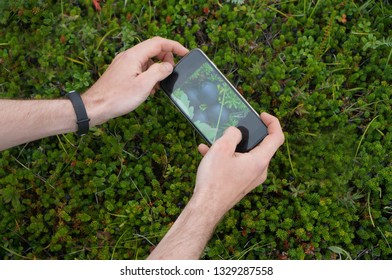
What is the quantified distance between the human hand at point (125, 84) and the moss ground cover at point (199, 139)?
68 centimetres

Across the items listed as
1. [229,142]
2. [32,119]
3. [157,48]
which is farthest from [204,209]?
[32,119]

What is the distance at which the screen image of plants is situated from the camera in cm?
366

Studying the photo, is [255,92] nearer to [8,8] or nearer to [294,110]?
[294,110]

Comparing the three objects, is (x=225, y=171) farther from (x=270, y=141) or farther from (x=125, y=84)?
(x=125, y=84)

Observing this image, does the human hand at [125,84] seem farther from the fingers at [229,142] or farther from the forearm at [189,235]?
the forearm at [189,235]

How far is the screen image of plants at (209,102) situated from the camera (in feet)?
12.0

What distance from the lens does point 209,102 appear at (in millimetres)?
3701

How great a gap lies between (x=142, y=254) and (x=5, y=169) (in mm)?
1461

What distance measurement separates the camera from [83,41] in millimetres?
4457

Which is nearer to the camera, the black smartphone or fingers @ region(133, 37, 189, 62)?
fingers @ region(133, 37, 189, 62)

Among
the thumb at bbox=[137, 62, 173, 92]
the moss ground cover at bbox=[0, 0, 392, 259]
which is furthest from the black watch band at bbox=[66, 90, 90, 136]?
the moss ground cover at bbox=[0, 0, 392, 259]

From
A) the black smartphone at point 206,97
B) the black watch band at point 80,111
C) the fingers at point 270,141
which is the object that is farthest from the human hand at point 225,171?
the black watch band at point 80,111

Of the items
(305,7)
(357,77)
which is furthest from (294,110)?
(305,7)

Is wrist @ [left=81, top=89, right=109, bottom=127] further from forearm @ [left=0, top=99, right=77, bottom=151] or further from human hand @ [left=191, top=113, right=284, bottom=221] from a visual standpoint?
human hand @ [left=191, top=113, right=284, bottom=221]
